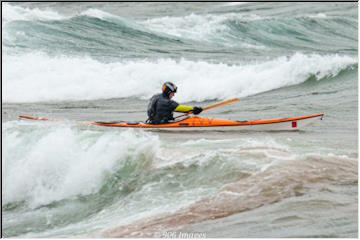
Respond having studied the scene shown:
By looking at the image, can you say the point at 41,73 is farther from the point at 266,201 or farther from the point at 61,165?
the point at 266,201

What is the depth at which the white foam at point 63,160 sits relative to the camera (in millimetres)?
7656

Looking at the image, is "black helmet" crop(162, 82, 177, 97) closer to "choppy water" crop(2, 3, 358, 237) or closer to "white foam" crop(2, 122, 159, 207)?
"choppy water" crop(2, 3, 358, 237)

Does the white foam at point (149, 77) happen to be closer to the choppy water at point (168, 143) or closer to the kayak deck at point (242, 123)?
the choppy water at point (168, 143)

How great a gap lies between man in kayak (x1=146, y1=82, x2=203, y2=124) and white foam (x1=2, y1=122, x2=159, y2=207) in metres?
0.55

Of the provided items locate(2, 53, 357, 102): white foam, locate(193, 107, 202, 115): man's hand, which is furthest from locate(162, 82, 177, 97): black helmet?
locate(2, 53, 357, 102): white foam

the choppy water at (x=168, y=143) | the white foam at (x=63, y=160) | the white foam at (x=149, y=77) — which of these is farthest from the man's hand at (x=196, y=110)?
the white foam at (x=149, y=77)

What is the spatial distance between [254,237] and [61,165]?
3423mm

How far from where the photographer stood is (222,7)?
2928 cm

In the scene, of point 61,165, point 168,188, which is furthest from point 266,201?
point 61,165

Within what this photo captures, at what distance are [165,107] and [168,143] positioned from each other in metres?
0.96

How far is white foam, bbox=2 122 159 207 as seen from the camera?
7.66m

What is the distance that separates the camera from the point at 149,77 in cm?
1609

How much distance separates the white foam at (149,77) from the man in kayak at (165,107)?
4.96 meters

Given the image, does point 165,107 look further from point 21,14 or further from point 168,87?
point 21,14
